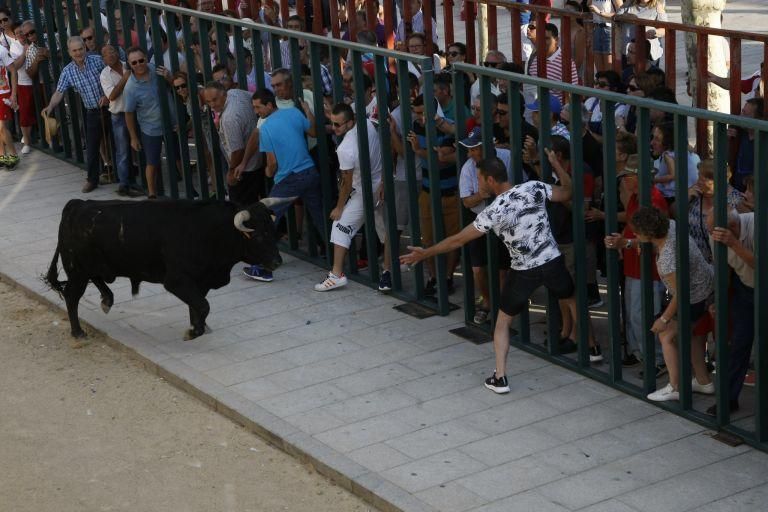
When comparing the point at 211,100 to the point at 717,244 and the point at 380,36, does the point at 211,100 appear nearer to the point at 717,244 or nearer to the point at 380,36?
the point at 380,36

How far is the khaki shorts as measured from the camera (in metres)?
12.0

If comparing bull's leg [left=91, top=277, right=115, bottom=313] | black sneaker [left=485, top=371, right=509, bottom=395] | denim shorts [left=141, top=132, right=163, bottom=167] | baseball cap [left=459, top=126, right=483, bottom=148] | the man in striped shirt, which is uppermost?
the man in striped shirt

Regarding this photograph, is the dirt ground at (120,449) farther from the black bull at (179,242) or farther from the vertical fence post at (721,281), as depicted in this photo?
the vertical fence post at (721,281)

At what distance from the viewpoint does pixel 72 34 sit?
16.7 meters

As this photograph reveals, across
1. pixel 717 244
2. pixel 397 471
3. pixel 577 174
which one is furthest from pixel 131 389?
pixel 717 244

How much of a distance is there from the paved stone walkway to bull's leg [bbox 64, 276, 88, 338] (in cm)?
27

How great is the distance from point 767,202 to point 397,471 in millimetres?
3015

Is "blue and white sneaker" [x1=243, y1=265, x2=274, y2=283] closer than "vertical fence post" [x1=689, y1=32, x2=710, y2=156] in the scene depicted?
No

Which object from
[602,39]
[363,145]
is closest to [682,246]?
[602,39]

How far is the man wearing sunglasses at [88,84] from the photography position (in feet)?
51.5

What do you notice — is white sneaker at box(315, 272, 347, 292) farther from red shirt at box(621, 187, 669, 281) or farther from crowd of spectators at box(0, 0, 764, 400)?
red shirt at box(621, 187, 669, 281)

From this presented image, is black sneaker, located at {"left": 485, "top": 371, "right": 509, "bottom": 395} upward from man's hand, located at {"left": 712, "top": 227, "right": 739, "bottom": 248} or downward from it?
downward

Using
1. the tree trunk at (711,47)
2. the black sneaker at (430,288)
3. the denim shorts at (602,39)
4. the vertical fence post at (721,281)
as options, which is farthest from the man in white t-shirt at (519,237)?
the tree trunk at (711,47)

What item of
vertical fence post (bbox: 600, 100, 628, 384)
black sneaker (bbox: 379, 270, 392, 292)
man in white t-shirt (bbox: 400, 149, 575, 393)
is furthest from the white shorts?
vertical fence post (bbox: 600, 100, 628, 384)
